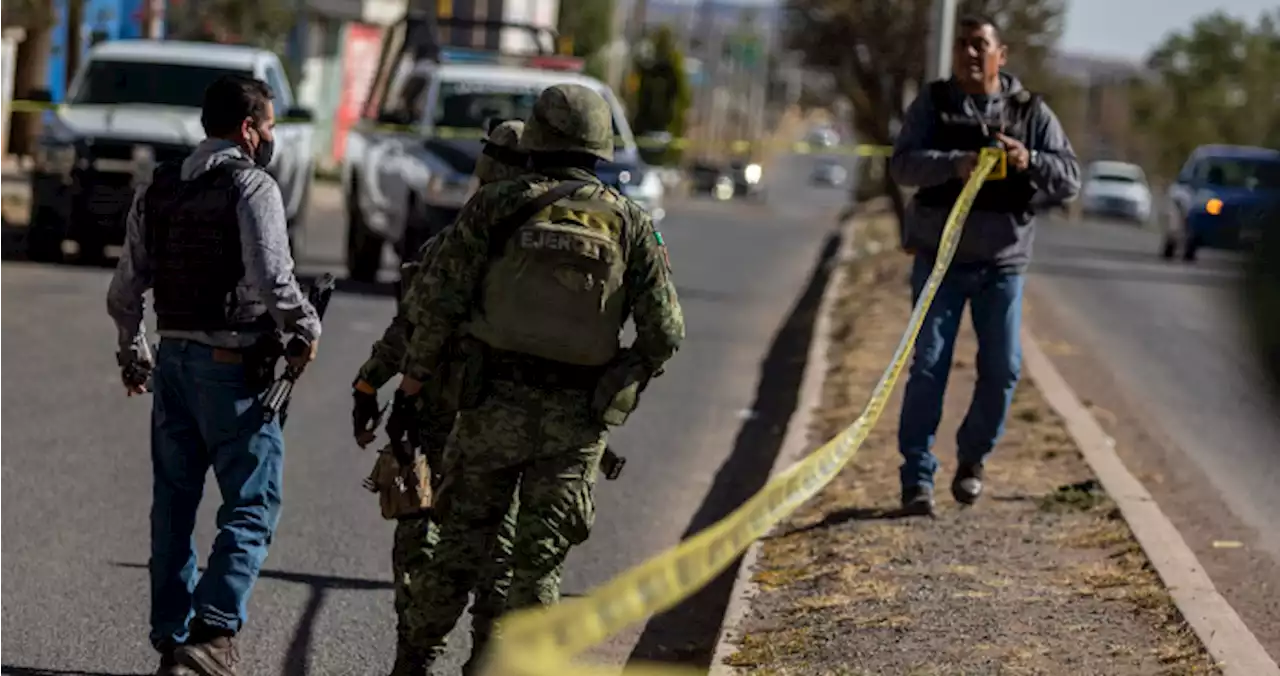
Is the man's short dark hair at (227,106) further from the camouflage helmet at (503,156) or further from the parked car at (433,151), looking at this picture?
the parked car at (433,151)

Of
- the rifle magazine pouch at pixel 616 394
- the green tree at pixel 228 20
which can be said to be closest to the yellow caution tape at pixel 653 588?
the rifle magazine pouch at pixel 616 394

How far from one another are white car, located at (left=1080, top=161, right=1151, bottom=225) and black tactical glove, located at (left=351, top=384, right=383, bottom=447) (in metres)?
55.5

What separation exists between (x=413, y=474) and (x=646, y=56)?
299 feet

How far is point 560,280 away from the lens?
15.4ft

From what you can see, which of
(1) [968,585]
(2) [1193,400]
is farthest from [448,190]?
(1) [968,585]

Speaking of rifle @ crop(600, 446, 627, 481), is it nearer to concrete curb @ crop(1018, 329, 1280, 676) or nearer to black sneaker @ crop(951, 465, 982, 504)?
concrete curb @ crop(1018, 329, 1280, 676)

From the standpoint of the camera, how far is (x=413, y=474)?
16.6ft

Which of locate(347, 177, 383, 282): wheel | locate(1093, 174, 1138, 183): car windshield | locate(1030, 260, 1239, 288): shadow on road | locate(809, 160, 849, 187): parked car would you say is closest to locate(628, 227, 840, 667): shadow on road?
locate(347, 177, 383, 282): wheel

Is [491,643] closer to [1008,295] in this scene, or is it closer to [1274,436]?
[1008,295]

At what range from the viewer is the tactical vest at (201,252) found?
17.1 feet

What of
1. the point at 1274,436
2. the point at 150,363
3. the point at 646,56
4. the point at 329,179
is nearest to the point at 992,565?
the point at 150,363

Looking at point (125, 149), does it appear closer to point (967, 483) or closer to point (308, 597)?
point (967, 483)

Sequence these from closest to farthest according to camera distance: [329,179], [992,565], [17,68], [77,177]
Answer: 1. [992,565]
2. [77,177]
3. [17,68]
4. [329,179]

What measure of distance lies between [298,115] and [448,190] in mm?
2063
